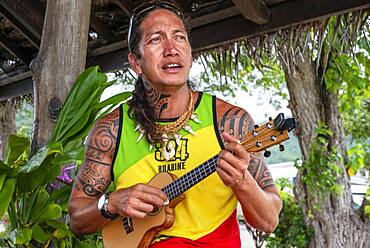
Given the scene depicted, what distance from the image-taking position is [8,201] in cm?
162

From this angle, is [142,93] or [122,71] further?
[122,71]

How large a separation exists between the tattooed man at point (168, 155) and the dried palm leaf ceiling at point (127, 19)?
4.80 feet

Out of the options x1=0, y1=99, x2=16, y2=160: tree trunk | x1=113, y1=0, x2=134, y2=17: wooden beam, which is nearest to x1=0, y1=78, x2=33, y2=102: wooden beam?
x1=0, y1=99, x2=16, y2=160: tree trunk

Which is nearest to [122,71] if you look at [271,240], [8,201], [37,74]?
[37,74]

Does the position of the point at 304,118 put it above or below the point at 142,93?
above

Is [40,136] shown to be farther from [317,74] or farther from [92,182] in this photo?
[317,74]

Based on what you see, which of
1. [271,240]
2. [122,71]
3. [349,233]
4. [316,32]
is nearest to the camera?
[316,32]

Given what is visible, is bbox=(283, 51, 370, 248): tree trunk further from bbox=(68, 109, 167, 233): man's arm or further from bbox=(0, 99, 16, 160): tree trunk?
bbox=(68, 109, 167, 233): man's arm

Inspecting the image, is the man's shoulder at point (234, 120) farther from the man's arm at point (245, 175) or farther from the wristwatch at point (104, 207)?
the wristwatch at point (104, 207)

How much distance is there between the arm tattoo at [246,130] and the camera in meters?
1.35

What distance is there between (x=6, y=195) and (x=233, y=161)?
784 mm

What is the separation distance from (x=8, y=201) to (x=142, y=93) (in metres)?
0.51

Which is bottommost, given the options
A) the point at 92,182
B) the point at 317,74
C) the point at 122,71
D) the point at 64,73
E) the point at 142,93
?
Result: the point at 92,182

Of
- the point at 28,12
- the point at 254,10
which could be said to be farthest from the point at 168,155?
the point at 28,12
